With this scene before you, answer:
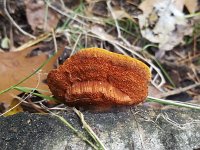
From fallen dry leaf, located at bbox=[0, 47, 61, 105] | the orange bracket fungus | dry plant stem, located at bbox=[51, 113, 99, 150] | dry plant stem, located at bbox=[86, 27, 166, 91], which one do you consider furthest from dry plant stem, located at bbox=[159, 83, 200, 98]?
dry plant stem, located at bbox=[51, 113, 99, 150]

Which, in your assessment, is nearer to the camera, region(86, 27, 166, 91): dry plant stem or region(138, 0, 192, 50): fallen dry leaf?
region(86, 27, 166, 91): dry plant stem

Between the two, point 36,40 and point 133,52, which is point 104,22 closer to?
point 133,52

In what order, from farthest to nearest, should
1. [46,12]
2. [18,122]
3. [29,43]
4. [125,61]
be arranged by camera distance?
[46,12]
[29,43]
[18,122]
[125,61]

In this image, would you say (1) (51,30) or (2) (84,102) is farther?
(1) (51,30)

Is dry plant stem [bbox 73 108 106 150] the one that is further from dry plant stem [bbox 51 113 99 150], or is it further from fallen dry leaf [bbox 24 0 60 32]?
fallen dry leaf [bbox 24 0 60 32]

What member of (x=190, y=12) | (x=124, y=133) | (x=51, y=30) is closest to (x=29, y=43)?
(x=51, y=30)

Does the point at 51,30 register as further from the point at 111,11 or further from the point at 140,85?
the point at 140,85

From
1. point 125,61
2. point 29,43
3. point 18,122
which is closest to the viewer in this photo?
point 125,61
